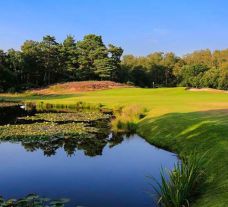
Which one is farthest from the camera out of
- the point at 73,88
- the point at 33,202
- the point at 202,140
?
the point at 73,88

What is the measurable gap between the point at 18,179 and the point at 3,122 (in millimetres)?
20667

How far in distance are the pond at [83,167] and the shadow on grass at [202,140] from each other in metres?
1.03

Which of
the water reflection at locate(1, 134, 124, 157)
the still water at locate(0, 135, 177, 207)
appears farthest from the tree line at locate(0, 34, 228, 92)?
the still water at locate(0, 135, 177, 207)

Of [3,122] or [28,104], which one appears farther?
[28,104]

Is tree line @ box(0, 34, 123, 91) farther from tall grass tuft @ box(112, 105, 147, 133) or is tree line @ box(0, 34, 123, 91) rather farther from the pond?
the pond

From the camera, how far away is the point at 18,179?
16391mm

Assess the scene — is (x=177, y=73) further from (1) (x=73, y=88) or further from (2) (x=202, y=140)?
(2) (x=202, y=140)

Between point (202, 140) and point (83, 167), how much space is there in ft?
22.1

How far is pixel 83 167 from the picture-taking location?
727 inches

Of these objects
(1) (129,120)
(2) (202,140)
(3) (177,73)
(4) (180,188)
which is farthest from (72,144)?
(3) (177,73)

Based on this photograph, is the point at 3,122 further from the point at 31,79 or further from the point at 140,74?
the point at 140,74

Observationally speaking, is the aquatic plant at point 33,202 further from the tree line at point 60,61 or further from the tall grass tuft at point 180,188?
the tree line at point 60,61

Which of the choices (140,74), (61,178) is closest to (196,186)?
(61,178)

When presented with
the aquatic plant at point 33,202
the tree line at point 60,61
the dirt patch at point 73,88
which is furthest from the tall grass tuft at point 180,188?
the tree line at point 60,61
